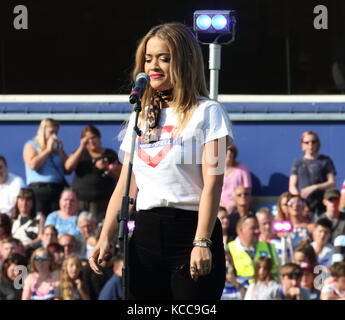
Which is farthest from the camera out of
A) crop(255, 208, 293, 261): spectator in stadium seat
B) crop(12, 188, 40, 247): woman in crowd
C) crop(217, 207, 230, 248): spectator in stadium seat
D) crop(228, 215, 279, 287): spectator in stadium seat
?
crop(12, 188, 40, 247): woman in crowd

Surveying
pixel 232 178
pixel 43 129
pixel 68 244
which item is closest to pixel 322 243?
pixel 232 178

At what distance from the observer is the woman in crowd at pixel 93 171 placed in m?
11.2

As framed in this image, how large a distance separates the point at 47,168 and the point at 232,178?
1746 mm

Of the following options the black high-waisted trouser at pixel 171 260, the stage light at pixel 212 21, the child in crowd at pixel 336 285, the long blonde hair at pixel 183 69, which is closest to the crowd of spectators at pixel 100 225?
the child in crowd at pixel 336 285

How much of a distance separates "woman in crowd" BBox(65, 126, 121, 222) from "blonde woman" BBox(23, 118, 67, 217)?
12 centimetres

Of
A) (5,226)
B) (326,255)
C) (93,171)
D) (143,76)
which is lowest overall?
(326,255)

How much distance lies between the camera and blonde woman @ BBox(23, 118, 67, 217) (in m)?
11.3

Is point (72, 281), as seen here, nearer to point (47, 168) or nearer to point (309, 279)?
point (47, 168)

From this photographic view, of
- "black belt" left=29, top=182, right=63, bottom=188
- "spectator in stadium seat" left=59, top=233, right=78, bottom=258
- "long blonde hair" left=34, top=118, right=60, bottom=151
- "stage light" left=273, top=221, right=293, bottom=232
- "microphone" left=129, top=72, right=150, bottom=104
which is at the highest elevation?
"long blonde hair" left=34, top=118, right=60, bottom=151

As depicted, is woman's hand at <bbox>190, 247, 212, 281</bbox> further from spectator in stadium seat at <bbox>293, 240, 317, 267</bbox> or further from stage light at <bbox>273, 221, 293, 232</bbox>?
stage light at <bbox>273, 221, 293, 232</bbox>

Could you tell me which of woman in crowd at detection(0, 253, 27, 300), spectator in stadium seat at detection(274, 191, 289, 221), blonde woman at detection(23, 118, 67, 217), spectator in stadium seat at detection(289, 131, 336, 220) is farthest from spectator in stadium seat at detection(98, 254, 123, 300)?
spectator in stadium seat at detection(289, 131, 336, 220)

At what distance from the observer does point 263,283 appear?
1015 centimetres

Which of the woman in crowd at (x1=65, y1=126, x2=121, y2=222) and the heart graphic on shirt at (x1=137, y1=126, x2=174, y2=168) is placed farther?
the woman in crowd at (x1=65, y1=126, x2=121, y2=222)
